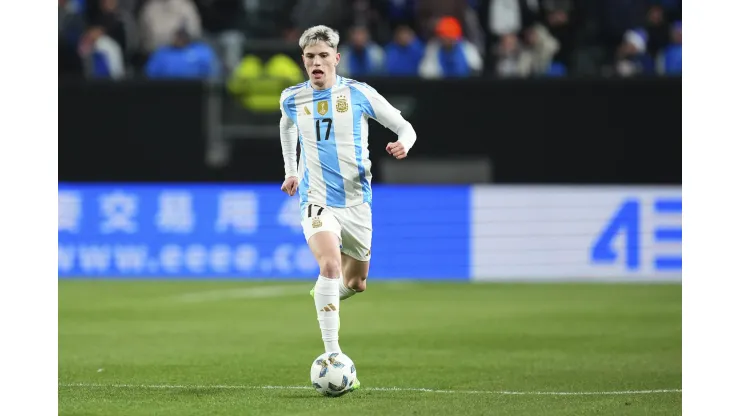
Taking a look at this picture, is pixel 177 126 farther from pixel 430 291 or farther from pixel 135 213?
pixel 430 291

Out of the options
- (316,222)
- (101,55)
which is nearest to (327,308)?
(316,222)

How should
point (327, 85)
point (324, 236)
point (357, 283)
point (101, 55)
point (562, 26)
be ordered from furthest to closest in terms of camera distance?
point (562, 26)
point (101, 55)
point (357, 283)
point (327, 85)
point (324, 236)

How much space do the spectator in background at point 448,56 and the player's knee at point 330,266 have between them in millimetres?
10064

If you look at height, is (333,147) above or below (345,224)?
above

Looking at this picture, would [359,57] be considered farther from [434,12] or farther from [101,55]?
[101,55]

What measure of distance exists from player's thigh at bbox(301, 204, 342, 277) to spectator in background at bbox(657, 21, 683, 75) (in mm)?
10778

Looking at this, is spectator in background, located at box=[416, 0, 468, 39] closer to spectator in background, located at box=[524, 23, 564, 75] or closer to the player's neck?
spectator in background, located at box=[524, 23, 564, 75]

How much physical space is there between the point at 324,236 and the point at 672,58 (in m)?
11.3

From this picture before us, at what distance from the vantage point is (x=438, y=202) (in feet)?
58.9

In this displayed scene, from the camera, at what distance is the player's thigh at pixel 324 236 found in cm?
801

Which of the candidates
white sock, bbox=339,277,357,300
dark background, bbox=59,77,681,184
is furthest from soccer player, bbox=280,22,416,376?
dark background, bbox=59,77,681,184

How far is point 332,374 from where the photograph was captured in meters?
7.84

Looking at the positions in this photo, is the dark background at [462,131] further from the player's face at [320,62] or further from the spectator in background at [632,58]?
the player's face at [320,62]

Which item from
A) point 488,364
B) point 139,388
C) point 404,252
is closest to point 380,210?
point 404,252
